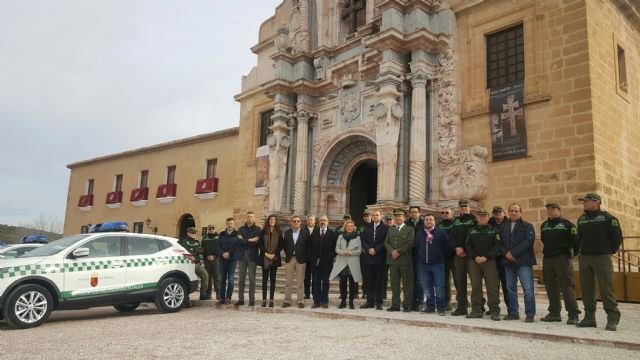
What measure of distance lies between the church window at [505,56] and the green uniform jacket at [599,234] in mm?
6595

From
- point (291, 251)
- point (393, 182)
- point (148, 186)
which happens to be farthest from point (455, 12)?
point (148, 186)

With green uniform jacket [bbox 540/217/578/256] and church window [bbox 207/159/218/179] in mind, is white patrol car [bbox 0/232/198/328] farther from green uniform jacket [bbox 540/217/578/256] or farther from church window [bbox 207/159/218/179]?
church window [bbox 207/159/218/179]

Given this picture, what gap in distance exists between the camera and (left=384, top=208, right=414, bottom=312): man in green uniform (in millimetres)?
8094

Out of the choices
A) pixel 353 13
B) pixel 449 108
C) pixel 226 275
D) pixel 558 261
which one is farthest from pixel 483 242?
pixel 353 13

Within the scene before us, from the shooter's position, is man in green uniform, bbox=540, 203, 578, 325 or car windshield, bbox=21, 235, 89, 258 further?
car windshield, bbox=21, 235, 89, 258

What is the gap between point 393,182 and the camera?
1323cm

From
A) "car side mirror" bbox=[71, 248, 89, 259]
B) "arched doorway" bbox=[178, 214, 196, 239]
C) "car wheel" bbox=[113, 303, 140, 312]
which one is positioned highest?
"arched doorway" bbox=[178, 214, 196, 239]

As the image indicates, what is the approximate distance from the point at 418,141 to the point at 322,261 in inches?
224

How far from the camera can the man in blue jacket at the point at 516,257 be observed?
6.93 m

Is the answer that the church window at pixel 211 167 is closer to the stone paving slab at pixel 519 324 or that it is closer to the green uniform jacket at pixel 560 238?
the stone paving slab at pixel 519 324

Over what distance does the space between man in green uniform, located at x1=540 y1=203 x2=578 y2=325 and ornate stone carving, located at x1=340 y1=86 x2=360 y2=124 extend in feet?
29.5

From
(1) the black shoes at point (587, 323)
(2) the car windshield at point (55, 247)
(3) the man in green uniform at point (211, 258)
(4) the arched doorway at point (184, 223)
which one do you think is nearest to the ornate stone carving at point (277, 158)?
(3) the man in green uniform at point (211, 258)

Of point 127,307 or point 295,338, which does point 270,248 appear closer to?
point 127,307

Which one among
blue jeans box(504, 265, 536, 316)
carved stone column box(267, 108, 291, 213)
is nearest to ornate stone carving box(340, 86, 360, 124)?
carved stone column box(267, 108, 291, 213)
